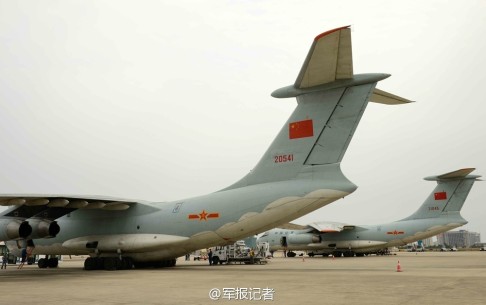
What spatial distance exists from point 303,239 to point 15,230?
78.2 ft

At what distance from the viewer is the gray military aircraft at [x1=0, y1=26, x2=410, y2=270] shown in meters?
12.8

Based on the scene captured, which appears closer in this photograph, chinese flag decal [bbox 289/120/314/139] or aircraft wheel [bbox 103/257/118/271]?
chinese flag decal [bbox 289/120/314/139]

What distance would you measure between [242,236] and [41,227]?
690 cm

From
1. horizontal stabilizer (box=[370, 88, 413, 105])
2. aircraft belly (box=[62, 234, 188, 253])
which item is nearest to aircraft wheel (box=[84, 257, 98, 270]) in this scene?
aircraft belly (box=[62, 234, 188, 253])

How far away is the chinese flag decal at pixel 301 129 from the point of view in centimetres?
1350

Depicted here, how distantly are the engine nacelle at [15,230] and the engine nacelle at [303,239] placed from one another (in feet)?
76.6

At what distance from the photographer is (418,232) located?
31.8m

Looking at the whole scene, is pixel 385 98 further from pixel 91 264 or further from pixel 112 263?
pixel 91 264

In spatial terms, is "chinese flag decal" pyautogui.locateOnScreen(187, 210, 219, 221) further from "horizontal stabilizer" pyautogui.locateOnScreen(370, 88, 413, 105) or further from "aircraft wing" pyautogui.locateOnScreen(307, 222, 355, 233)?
"aircraft wing" pyautogui.locateOnScreen(307, 222, 355, 233)

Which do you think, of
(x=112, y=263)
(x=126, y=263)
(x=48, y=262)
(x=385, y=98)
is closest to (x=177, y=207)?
(x=126, y=263)

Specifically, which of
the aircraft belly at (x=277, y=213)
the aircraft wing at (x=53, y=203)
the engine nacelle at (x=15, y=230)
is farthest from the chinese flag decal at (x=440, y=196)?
the engine nacelle at (x=15, y=230)

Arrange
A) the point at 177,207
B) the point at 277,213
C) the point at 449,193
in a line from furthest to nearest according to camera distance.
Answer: the point at 449,193 → the point at 177,207 → the point at 277,213

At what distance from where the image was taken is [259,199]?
13.9 metres

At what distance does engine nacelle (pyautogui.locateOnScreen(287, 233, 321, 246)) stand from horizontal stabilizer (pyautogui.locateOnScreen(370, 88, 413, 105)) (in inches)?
885
